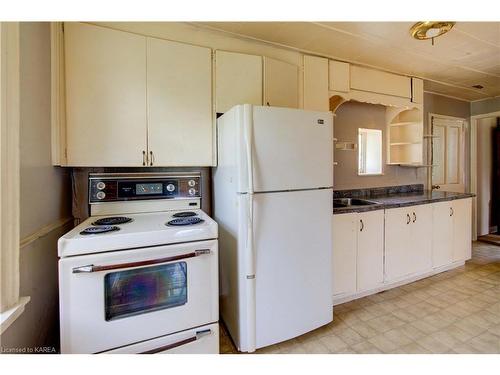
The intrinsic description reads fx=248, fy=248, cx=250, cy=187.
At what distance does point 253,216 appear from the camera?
1518 millimetres

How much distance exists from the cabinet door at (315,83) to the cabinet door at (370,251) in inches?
42.8

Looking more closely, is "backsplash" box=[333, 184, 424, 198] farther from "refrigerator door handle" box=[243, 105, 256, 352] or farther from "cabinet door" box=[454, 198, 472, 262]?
"refrigerator door handle" box=[243, 105, 256, 352]

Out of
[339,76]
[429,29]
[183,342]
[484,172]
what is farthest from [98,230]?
[484,172]

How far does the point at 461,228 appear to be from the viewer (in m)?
2.93

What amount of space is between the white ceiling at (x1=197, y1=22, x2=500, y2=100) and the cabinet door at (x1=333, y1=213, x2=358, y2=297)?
4.91ft

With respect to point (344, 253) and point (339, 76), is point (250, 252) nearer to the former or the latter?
point (344, 253)

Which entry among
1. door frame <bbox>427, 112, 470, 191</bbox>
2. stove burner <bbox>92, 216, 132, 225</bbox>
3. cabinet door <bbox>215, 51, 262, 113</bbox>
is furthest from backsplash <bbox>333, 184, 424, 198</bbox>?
stove burner <bbox>92, 216, 132, 225</bbox>

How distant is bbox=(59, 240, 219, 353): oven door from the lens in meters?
1.17

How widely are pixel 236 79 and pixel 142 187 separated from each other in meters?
1.11

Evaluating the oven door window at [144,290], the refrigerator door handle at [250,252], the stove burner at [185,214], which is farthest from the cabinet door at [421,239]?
the oven door window at [144,290]

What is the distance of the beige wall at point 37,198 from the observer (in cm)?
118

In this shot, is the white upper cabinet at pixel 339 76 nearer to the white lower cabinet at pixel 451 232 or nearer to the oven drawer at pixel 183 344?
the white lower cabinet at pixel 451 232
